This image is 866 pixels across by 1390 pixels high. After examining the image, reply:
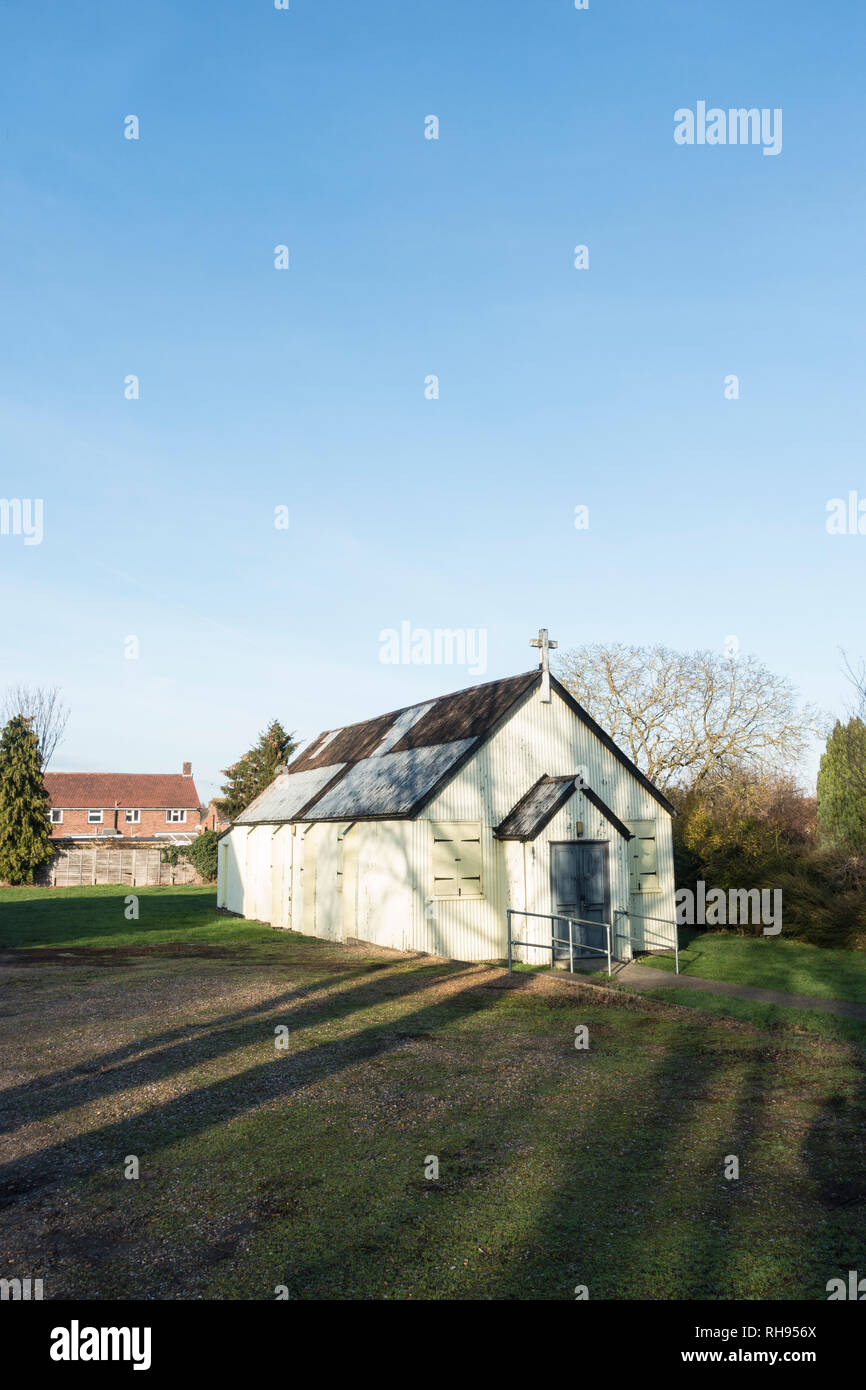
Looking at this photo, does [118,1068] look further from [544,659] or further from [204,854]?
[204,854]

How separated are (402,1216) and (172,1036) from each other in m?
6.99

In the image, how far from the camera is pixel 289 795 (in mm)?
31641

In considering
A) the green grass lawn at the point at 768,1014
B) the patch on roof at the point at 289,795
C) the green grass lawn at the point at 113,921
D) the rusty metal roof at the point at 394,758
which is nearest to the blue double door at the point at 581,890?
the rusty metal roof at the point at 394,758

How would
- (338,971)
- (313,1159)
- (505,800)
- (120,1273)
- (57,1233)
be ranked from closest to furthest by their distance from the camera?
(120,1273) < (57,1233) < (313,1159) < (338,971) < (505,800)

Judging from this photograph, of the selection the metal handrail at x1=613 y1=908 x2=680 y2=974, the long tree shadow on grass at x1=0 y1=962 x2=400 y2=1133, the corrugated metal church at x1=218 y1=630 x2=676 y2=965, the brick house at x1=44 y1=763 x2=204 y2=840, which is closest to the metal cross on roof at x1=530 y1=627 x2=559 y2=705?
the corrugated metal church at x1=218 y1=630 x2=676 y2=965

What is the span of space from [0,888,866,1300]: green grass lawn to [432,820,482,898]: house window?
5212 mm

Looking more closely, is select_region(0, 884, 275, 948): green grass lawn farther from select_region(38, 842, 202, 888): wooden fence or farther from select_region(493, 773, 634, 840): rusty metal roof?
select_region(493, 773, 634, 840): rusty metal roof

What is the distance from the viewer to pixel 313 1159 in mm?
7422

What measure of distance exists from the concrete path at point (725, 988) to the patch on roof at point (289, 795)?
12667 mm

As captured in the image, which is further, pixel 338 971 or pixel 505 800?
pixel 505 800
